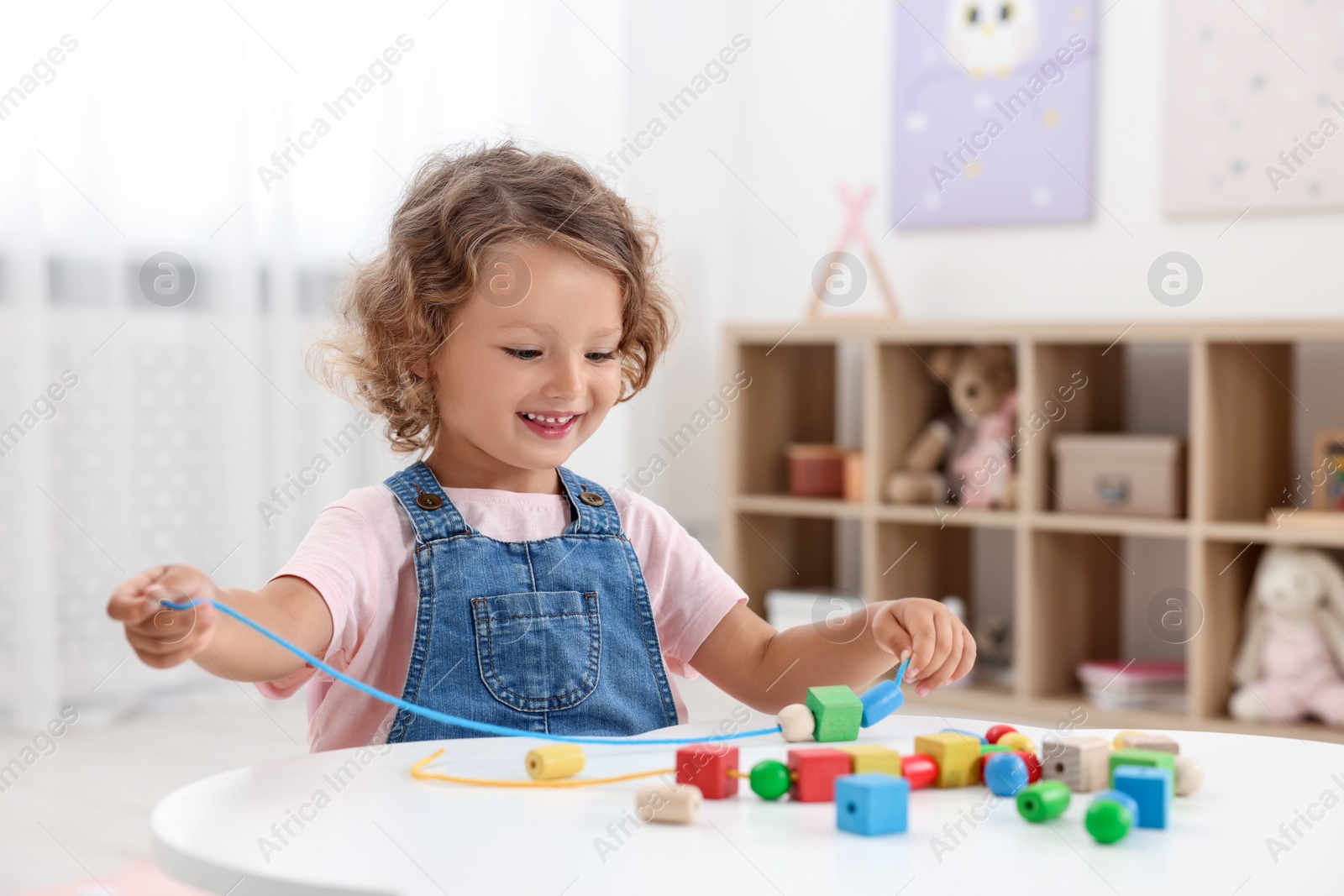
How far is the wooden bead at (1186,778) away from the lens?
71 cm

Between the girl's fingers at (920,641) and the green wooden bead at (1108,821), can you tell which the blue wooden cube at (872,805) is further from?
the girl's fingers at (920,641)

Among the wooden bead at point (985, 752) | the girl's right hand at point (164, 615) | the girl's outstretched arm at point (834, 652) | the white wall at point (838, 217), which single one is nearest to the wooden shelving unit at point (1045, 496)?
the white wall at point (838, 217)

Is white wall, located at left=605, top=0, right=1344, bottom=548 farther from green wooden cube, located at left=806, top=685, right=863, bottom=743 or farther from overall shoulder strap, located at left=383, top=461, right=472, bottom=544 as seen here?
green wooden cube, located at left=806, top=685, right=863, bottom=743

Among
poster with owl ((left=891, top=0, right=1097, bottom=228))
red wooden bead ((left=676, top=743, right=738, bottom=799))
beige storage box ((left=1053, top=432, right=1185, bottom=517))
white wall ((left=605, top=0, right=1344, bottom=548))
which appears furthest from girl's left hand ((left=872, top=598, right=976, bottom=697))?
poster with owl ((left=891, top=0, right=1097, bottom=228))

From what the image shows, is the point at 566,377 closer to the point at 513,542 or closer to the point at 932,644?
the point at 513,542

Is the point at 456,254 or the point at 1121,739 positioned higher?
the point at 456,254

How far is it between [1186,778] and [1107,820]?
0.35 feet

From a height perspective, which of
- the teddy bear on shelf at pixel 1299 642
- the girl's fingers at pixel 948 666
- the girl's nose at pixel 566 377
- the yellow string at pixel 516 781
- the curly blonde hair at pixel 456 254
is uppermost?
the curly blonde hair at pixel 456 254

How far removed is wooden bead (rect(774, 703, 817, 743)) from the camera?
2.65ft

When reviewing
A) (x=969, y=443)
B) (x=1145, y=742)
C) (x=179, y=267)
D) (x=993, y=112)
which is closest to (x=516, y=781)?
(x=1145, y=742)

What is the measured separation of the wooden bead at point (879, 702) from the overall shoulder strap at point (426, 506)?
0.32 metres

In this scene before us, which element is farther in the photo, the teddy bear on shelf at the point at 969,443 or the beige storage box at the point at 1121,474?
the teddy bear on shelf at the point at 969,443

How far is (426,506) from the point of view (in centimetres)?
101

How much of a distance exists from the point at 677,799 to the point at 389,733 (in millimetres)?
332
